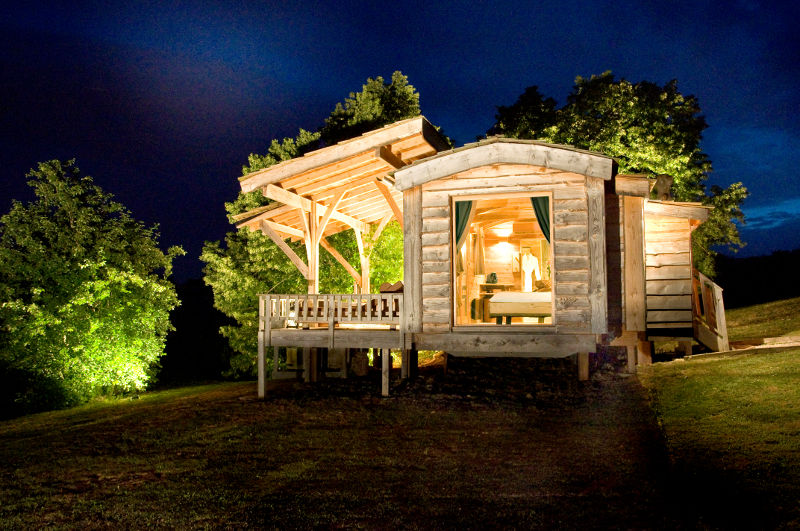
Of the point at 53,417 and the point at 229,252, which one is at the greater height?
the point at 229,252

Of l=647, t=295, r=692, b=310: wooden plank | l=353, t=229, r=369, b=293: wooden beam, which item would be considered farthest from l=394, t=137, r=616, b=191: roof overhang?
l=353, t=229, r=369, b=293: wooden beam

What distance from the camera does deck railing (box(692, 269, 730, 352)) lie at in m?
13.2

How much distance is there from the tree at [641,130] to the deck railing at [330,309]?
11.8m

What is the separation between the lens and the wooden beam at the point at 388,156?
40.7 ft

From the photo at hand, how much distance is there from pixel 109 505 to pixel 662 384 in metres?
8.27

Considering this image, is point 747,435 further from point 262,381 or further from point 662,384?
point 262,381

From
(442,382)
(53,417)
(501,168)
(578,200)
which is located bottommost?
(53,417)

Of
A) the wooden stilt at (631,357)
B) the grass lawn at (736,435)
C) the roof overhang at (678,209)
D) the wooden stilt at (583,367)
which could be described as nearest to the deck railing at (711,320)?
the roof overhang at (678,209)

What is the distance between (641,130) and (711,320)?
9914 mm

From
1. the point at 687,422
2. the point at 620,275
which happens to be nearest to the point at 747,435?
the point at 687,422

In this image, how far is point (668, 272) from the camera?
45.1 ft

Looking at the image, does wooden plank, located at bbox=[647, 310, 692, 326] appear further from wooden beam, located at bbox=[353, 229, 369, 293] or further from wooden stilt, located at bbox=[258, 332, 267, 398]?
wooden stilt, located at bbox=[258, 332, 267, 398]

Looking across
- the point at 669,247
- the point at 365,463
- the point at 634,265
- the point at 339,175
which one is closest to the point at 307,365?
the point at 339,175

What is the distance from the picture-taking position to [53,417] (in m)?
14.1
